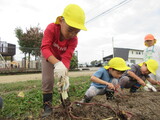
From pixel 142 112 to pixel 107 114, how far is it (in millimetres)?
472

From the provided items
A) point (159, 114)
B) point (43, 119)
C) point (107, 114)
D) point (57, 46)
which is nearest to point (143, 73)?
point (159, 114)

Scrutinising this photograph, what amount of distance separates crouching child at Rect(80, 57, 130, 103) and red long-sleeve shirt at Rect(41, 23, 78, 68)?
0.64 m

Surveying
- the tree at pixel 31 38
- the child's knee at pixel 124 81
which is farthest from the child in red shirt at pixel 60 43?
the tree at pixel 31 38

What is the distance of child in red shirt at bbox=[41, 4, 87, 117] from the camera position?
1416 millimetres

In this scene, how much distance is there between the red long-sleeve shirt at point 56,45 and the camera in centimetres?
167

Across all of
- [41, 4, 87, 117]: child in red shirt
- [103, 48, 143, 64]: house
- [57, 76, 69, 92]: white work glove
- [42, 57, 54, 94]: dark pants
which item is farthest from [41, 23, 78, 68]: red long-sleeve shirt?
[103, 48, 143, 64]: house

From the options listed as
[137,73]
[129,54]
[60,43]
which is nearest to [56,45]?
[60,43]

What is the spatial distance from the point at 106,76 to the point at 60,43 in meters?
0.96

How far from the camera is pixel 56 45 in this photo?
1.79 meters

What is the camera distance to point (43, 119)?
161 cm

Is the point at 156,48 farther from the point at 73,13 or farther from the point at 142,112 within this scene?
the point at 73,13

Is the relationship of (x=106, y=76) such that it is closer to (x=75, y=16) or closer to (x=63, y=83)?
→ (x=63, y=83)

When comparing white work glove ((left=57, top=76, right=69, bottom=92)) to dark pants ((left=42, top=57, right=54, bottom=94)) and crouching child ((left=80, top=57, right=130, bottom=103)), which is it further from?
crouching child ((left=80, top=57, right=130, bottom=103))

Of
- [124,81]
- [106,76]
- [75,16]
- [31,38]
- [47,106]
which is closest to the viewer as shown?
[75,16]
